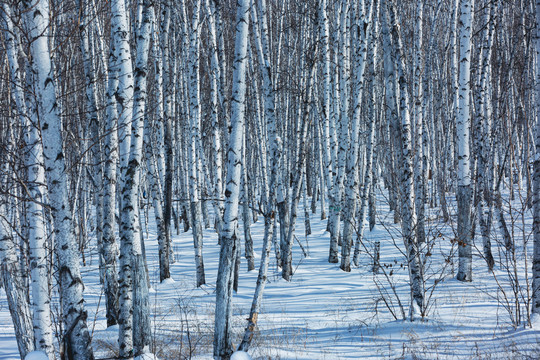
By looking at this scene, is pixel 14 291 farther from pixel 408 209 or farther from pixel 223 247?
pixel 408 209

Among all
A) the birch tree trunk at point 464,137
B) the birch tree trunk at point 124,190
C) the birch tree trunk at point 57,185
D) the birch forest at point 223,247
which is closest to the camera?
the birch tree trunk at point 57,185

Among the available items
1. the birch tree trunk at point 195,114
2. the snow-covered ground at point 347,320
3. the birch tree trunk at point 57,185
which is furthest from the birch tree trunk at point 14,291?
the birch tree trunk at point 195,114

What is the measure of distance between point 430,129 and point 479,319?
1479cm

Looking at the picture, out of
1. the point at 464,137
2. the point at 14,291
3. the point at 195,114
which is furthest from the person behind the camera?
the point at 195,114

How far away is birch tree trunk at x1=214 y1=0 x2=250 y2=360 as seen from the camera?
462 cm

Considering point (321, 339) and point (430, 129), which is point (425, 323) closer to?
point (321, 339)

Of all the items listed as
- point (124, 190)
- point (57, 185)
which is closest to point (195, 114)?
point (124, 190)

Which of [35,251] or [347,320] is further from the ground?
[35,251]

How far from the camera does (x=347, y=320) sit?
626 centimetres

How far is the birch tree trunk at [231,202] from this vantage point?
4617 millimetres

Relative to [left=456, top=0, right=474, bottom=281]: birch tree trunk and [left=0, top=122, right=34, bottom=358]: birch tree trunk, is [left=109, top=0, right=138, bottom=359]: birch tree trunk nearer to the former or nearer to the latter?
[left=0, top=122, right=34, bottom=358]: birch tree trunk

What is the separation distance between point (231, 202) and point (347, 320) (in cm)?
302

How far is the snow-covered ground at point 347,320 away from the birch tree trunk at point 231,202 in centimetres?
42

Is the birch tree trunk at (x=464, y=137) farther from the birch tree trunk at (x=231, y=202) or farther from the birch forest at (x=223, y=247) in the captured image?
the birch tree trunk at (x=231, y=202)
